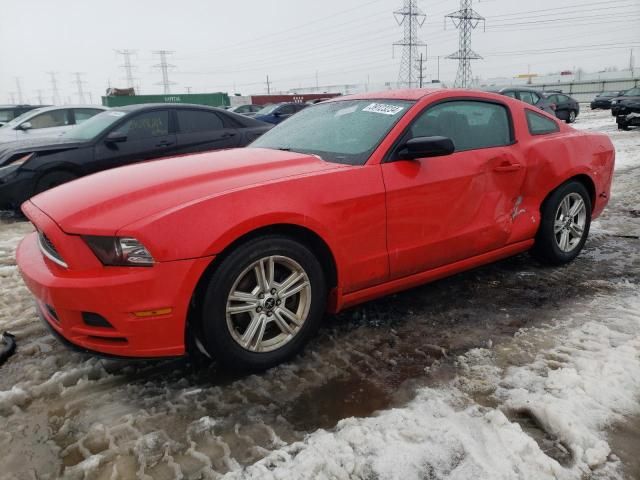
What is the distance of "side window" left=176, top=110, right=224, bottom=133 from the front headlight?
5010 millimetres


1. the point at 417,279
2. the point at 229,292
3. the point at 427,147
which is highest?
the point at 427,147

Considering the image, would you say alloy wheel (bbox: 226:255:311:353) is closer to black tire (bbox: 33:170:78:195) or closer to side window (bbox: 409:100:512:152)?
side window (bbox: 409:100:512:152)

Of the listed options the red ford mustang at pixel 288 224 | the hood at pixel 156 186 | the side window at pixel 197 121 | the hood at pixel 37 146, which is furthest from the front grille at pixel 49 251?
the side window at pixel 197 121

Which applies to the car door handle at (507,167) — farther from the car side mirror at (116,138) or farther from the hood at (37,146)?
the hood at (37,146)

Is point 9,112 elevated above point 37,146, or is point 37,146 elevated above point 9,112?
point 9,112

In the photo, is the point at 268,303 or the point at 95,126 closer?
the point at 268,303

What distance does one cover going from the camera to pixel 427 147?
113 inches

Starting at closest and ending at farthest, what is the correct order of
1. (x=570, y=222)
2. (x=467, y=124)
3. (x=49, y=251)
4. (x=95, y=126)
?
(x=49, y=251) < (x=467, y=124) < (x=570, y=222) < (x=95, y=126)

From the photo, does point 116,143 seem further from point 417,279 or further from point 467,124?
point 417,279

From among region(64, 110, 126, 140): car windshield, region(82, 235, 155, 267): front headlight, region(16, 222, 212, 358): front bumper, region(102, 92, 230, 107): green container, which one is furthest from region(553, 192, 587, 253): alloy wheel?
region(102, 92, 230, 107): green container

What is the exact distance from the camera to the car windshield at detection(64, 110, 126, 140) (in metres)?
6.50

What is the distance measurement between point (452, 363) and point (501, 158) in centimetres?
155

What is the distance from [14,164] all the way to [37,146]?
0.36 metres

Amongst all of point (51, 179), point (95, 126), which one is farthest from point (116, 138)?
point (51, 179)
